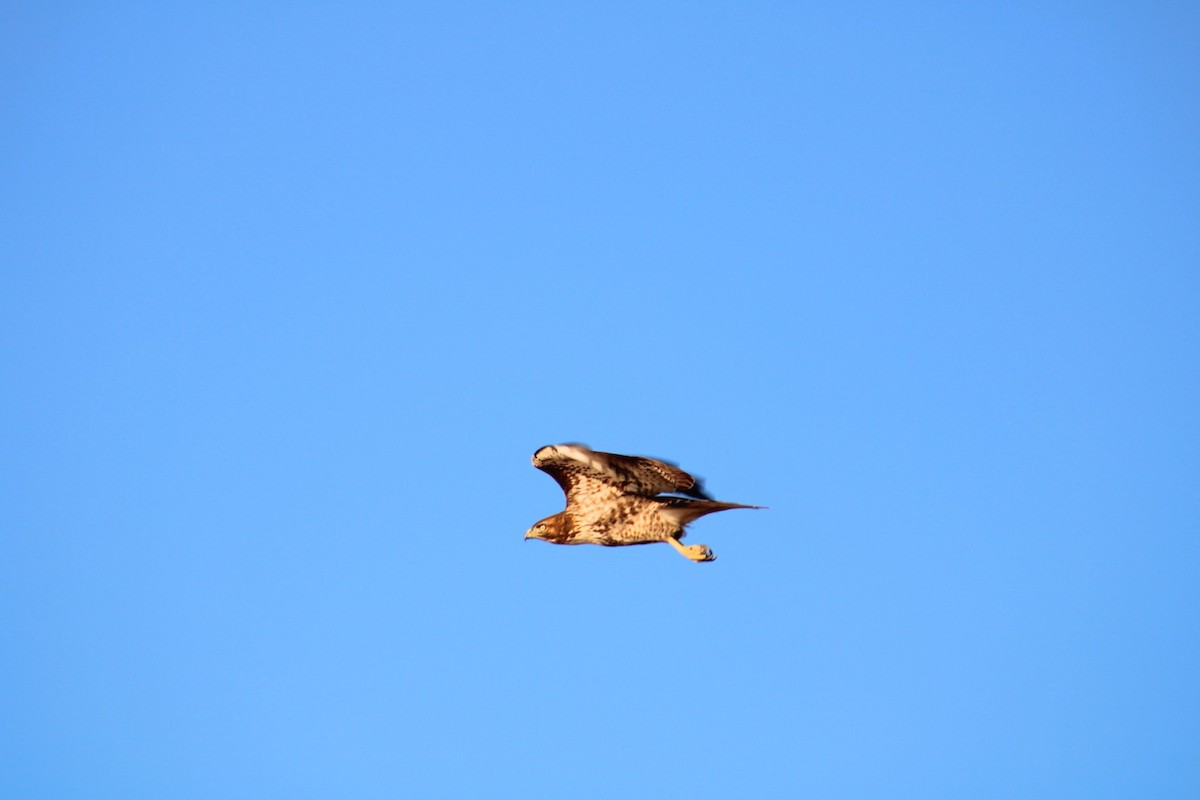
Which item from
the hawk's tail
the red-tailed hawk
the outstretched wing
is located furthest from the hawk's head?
Result: the hawk's tail

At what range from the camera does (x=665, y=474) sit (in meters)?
24.6

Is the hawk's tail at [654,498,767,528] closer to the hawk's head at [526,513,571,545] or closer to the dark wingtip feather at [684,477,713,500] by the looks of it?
the dark wingtip feather at [684,477,713,500]

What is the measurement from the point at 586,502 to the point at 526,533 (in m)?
1.90

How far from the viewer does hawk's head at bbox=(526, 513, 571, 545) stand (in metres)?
26.7

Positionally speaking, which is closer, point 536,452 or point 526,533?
point 536,452

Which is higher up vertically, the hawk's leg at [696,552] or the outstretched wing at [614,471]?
the outstretched wing at [614,471]

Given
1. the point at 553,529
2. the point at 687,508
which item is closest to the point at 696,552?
the point at 687,508

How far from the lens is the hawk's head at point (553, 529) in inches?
1053

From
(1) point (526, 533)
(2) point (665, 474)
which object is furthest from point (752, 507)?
(1) point (526, 533)

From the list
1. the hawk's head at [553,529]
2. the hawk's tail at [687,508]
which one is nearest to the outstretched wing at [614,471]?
the hawk's tail at [687,508]

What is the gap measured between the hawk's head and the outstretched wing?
45.1 inches

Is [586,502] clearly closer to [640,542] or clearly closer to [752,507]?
[640,542]

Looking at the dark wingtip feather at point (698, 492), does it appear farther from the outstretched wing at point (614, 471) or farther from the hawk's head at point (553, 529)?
the hawk's head at point (553, 529)

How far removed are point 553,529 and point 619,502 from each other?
1640mm
